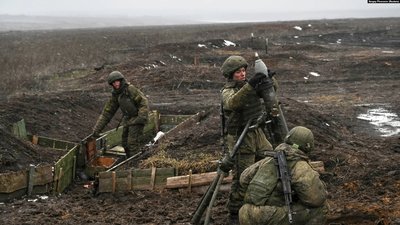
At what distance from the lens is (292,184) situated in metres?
4.93

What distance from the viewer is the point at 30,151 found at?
35.5 feet

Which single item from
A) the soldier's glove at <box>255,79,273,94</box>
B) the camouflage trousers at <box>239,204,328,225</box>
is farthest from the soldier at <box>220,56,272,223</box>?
the camouflage trousers at <box>239,204,328,225</box>

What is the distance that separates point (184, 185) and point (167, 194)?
0.31 metres

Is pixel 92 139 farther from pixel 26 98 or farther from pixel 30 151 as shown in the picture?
pixel 26 98

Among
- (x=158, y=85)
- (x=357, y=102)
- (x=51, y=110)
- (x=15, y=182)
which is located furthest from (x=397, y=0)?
(x=15, y=182)

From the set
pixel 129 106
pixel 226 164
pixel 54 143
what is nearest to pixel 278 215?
pixel 226 164

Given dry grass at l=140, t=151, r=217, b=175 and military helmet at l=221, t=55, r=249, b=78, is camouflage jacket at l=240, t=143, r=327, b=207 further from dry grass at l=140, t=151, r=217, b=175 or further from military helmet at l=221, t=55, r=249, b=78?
dry grass at l=140, t=151, r=217, b=175

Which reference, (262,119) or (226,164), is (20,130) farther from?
(262,119)

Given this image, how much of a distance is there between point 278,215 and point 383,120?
12.1 meters

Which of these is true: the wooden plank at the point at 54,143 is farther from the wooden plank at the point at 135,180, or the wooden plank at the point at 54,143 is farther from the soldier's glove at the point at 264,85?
the soldier's glove at the point at 264,85

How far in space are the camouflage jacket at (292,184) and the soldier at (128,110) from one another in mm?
5131

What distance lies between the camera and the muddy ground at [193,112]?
24.6 feet

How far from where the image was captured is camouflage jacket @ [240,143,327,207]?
4922mm

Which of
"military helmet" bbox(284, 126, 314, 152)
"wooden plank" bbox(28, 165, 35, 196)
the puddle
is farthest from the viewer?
the puddle
